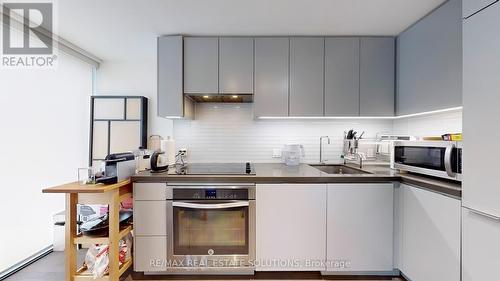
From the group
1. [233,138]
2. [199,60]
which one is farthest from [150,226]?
[199,60]

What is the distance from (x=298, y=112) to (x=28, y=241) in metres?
3.05

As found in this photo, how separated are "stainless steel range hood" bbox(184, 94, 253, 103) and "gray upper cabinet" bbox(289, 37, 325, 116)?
19.8 inches

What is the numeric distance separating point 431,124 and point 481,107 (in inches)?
43.0

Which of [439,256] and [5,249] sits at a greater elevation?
[439,256]

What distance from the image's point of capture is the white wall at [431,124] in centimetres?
199

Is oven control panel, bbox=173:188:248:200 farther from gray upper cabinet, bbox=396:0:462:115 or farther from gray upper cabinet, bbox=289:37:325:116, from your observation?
gray upper cabinet, bbox=396:0:462:115

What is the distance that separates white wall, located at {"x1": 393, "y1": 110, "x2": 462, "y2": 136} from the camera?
1988mm

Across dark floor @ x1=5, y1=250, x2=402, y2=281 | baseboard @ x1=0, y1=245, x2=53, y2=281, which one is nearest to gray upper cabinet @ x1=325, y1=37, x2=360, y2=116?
dark floor @ x1=5, y1=250, x2=402, y2=281

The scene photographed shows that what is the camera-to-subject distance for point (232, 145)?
2.76m

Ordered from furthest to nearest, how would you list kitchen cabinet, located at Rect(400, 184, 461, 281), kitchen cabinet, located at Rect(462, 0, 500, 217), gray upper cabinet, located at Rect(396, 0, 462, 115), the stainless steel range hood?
1. the stainless steel range hood
2. gray upper cabinet, located at Rect(396, 0, 462, 115)
3. kitchen cabinet, located at Rect(400, 184, 461, 281)
4. kitchen cabinet, located at Rect(462, 0, 500, 217)

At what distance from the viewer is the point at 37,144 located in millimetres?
2402

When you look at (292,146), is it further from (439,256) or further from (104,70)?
(104,70)

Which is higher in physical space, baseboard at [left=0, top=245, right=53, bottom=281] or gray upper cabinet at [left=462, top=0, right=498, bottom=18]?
gray upper cabinet at [left=462, top=0, right=498, bottom=18]

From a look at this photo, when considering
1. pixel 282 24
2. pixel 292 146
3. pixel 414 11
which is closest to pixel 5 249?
pixel 292 146
